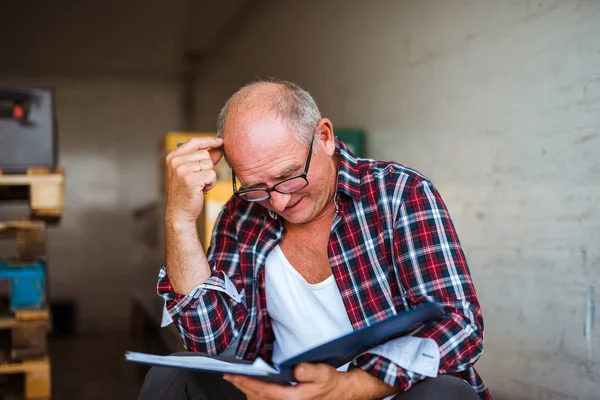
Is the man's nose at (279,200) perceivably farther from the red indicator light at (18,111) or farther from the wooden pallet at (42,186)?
the red indicator light at (18,111)

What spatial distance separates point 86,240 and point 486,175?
6150 millimetres

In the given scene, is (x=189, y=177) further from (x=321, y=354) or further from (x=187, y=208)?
(x=321, y=354)

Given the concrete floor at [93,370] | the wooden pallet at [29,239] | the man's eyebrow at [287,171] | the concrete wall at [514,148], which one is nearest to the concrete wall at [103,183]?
the concrete floor at [93,370]

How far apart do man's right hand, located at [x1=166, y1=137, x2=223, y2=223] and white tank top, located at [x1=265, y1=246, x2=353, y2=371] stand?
263mm

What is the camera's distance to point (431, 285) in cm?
157

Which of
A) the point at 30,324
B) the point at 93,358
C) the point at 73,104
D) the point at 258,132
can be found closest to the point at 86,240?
the point at 73,104

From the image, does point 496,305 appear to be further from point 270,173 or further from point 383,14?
point 383,14

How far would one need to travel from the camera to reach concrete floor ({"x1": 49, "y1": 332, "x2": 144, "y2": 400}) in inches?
157

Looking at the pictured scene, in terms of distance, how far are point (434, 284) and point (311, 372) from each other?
0.38 meters

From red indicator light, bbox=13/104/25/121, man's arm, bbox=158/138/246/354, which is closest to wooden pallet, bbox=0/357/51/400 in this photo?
red indicator light, bbox=13/104/25/121

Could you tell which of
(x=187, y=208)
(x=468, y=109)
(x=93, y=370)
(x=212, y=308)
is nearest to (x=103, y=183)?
(x=93, y=370)

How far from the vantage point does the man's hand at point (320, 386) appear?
1.37m

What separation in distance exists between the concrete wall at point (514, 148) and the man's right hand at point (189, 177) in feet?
3.91

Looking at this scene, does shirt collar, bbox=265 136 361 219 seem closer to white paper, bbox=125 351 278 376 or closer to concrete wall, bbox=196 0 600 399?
white paper, bbox=125 351 278 376
